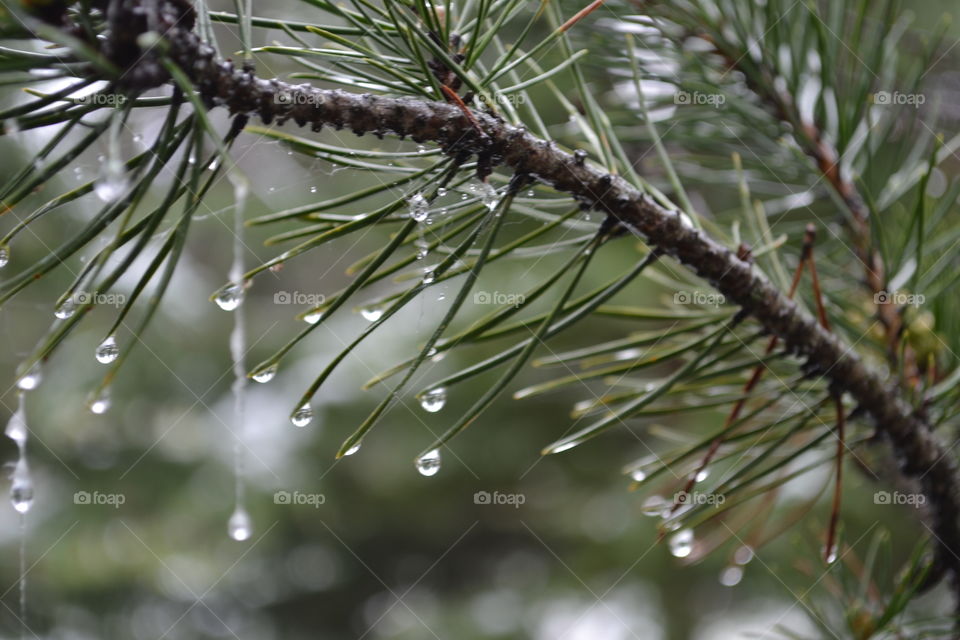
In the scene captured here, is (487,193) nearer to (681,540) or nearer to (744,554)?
(681,540)

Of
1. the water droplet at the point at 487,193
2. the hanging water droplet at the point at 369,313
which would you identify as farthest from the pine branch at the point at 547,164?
the hanging water droplet at the point at 369,313

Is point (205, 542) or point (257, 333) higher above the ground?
point (257, 333)

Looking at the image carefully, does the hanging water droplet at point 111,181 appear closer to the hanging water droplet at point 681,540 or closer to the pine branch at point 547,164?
the pine branch at point 547,164

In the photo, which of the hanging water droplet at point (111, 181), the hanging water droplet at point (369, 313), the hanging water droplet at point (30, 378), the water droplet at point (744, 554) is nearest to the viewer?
the hanging water droplet at point (111, 181)

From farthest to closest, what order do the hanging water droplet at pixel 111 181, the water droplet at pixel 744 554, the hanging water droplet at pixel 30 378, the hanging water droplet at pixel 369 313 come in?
the water droplet at pixel 744 554 → the hanging water droplet at pixel 369 313 → the hanging water droplet at pixel 30 378 → the hanging water droplet at pixel 111 181

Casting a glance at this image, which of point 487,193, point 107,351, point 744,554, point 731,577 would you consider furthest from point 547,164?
point 744,554

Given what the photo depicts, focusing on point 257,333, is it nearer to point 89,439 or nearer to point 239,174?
point 89,439

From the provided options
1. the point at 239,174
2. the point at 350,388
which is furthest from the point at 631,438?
the point at 239,174
